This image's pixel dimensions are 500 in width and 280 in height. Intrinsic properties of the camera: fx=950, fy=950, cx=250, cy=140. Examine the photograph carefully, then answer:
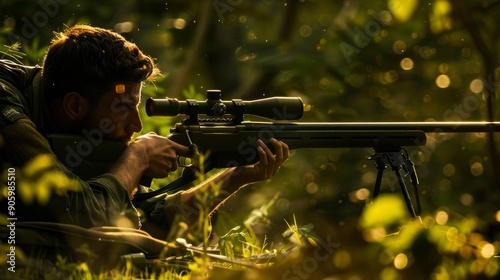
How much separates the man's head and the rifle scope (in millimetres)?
143

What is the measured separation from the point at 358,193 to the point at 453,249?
631cm

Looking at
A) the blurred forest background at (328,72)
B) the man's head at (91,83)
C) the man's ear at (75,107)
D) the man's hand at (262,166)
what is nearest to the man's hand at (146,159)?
the man's head at (91,83)

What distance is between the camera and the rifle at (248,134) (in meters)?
4.57

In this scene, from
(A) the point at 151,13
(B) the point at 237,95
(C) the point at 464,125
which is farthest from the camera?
(A) the point at 151,13

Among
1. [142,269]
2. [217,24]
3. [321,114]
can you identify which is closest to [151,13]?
[217,24]

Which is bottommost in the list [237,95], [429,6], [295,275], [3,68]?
[237,95]

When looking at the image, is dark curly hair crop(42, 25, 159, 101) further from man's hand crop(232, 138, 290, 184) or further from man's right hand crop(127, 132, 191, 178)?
man's hand crop(232, 138, 290, 184)

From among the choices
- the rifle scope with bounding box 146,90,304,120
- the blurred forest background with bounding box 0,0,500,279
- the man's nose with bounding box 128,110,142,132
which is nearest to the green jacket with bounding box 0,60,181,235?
the man's nose with bounding box 128,110,142,132

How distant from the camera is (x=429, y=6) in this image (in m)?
8.30

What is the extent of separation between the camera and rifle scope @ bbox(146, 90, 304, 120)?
15.0ft

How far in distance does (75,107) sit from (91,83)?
14 cm

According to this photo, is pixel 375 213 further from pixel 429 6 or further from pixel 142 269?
pixel 429 6

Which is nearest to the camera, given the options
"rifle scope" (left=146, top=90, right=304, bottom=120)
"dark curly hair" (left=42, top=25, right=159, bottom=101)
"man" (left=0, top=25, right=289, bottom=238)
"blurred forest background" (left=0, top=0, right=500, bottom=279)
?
"man" (left=0, top=25, right=289, bottom=238)

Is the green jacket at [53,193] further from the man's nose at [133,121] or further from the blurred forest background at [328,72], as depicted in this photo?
the blurred forest background at [328,72]
